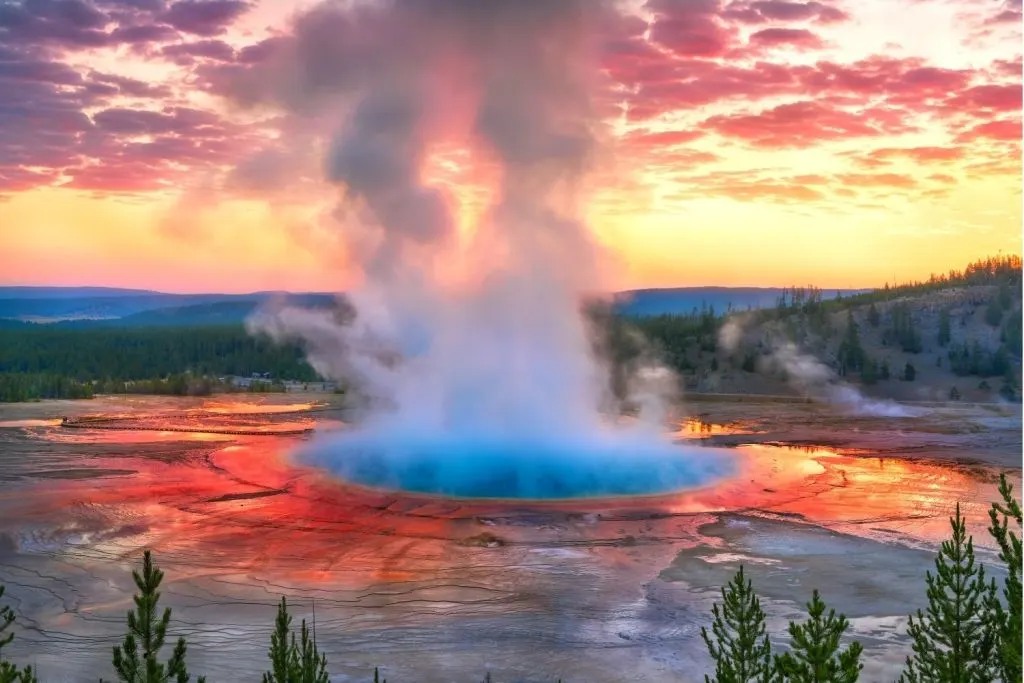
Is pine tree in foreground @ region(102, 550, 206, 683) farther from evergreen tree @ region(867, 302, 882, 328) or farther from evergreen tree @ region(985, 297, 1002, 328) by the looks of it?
evergreen tree @ region(985, 297, 1002, 328)

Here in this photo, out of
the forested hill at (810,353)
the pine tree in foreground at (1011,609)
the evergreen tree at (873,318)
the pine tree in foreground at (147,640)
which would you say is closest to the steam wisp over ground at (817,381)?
the forested hill at (810,353)

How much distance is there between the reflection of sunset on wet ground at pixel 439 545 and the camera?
12.0 m

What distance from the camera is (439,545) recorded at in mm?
15586

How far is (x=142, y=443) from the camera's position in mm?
27484

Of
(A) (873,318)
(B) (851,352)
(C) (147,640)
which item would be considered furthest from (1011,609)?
(A) (873,318)

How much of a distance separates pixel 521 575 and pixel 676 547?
2.93 metres

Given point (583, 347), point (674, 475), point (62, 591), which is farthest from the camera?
point (583, 347)

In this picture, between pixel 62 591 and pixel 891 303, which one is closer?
pixel 62 591

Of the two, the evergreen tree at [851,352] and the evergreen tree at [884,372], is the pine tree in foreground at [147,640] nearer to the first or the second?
the evergreen tree at [884,372]

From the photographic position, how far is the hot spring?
67.3ft

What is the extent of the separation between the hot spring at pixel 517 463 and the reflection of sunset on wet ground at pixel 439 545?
0.81 m

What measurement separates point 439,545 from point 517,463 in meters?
8.21

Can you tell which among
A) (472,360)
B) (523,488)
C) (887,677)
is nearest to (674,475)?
(523,488)

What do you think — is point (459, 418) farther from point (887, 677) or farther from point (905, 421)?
point (887, 677)
